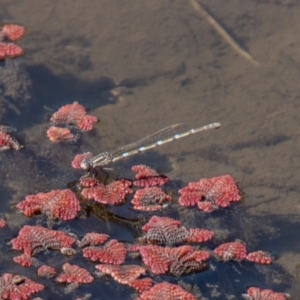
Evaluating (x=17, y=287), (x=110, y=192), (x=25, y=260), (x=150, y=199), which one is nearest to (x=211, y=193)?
(x=150, y=199)

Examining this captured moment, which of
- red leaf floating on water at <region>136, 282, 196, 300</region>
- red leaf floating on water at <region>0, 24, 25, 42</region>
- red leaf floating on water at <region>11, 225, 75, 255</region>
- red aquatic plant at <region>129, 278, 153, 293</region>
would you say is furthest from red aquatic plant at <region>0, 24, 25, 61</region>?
red leaf floating on water at <region>136, 282, 196, 300</region>

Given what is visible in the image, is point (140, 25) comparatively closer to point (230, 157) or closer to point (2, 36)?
point (2, 36)

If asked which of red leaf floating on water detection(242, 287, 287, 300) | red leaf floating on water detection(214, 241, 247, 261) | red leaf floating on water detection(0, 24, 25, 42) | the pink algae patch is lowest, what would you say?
red leaf floating on water detection(242, 287, 287, 300)

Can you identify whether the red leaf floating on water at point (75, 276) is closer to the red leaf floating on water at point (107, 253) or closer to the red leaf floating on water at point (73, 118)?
the red leaf floating on water at point (107, 253)

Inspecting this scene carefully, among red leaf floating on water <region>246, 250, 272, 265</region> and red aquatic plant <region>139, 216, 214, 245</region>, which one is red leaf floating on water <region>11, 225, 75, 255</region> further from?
red leaf floating on water <region>246, 250, 272, 265</region>

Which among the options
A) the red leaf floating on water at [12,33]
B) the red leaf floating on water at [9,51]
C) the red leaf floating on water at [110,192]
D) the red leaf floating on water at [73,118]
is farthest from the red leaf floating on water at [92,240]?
the red leaf floating on water at [12,33]

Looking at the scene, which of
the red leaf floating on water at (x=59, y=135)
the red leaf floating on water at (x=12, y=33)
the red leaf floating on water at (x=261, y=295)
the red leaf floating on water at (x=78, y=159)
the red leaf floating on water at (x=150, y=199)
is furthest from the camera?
the red leaf floating on water at (x=12, y=33)

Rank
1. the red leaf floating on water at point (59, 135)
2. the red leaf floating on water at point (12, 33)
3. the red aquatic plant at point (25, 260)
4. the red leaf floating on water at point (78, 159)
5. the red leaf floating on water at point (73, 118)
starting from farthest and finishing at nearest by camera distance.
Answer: the red leaf floating on water at point (12, 33) < the red leaf floating on water at point (73, 118) < the red leaf floating on water at point (59, 135) < the red leaf floating on water at point (78, 159) < the red aquatic plant at point (25, 260)

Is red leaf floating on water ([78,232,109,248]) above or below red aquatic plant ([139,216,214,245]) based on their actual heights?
above

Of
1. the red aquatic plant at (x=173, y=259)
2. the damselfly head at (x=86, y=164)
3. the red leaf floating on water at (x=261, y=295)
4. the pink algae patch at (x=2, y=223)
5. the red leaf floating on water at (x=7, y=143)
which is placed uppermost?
the red leaf floating on water at (x=7, y=143)
